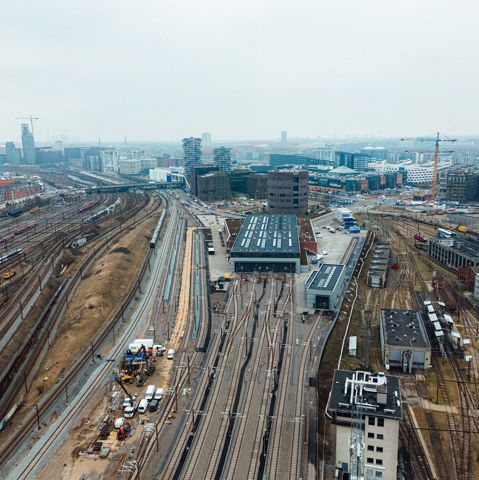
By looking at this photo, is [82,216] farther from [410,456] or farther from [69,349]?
[410,456]

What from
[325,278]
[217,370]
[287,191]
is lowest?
[217,370]

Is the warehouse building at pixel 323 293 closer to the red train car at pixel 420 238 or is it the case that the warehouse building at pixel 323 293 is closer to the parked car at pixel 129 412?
the parked car at pixel 129 412

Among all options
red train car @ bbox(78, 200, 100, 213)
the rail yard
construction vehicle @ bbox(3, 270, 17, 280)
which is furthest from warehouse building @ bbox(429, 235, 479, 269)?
red train car @ bbox(78, 200, 100, 213)

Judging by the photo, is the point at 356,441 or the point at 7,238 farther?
the point at 7,238

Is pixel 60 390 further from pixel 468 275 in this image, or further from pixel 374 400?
pixel 468 275

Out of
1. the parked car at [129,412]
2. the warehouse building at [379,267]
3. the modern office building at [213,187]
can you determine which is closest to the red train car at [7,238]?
the modern office building at [213,187]

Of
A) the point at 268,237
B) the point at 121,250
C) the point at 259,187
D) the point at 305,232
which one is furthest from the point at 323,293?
the point at 259,187

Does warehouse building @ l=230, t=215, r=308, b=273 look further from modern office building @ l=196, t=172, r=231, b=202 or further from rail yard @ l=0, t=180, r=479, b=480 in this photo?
modern office building @ l=196, t=172, r=231, b=202

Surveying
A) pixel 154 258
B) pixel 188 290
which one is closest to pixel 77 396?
pixel 188 290
